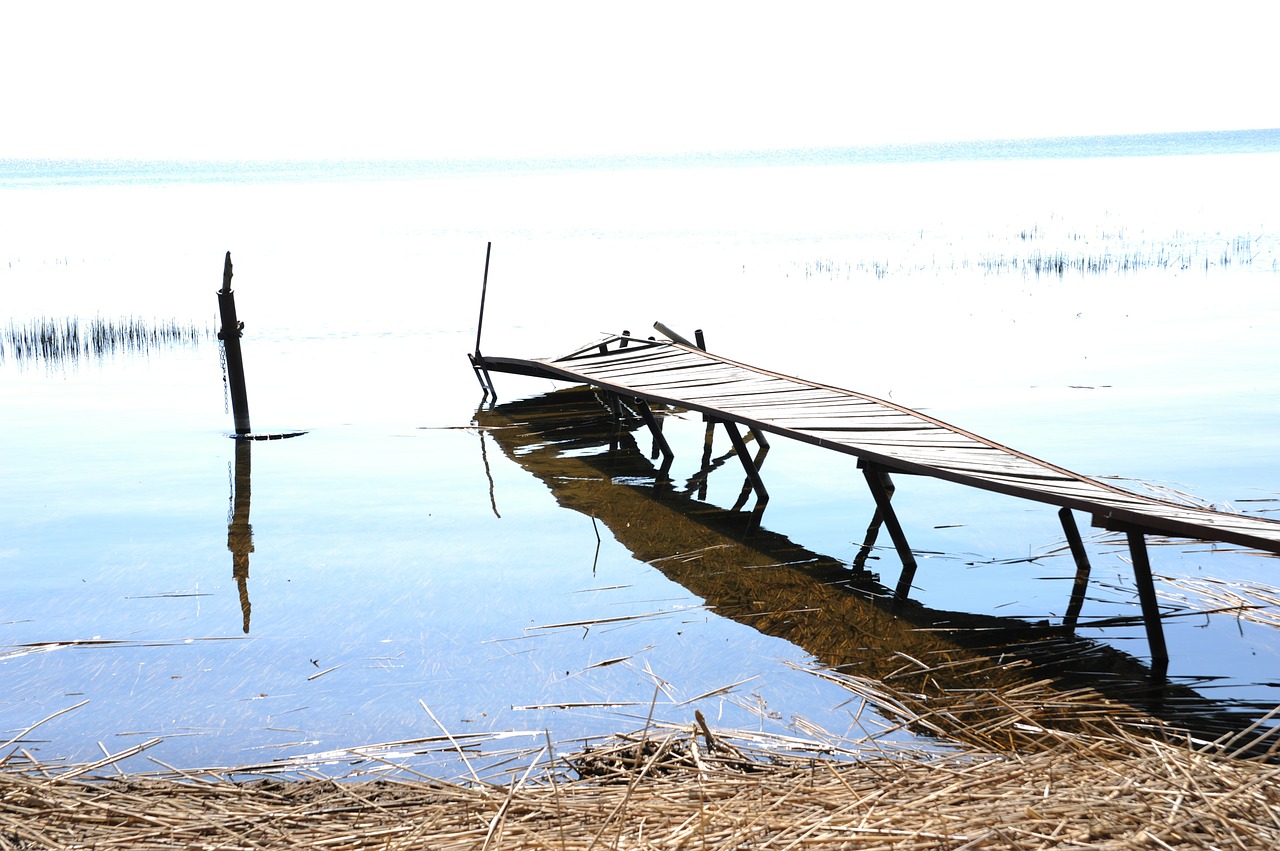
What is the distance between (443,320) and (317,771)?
20.6m

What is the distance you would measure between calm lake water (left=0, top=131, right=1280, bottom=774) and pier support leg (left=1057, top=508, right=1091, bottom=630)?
0.15 metres

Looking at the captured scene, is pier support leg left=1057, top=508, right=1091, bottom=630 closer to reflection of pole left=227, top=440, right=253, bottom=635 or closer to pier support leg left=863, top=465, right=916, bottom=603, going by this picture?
pier support leg left=863, top=465, right=916, bottom=603

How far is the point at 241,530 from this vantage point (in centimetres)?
1057

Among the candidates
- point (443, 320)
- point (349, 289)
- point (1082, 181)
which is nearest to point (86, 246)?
point (349, 289)

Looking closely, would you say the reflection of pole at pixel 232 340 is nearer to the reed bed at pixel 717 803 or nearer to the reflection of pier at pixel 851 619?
the reflection of pier at pixel 851 619

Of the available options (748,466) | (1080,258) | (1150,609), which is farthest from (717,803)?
(1080,258)

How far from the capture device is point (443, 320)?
25781 mm

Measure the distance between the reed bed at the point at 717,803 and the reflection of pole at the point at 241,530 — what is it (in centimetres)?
326

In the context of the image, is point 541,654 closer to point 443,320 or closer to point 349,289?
point 443,320

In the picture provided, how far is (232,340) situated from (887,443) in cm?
791

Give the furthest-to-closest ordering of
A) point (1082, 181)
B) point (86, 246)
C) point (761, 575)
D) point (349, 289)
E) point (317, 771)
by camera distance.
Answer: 1. point (1082, 181)
2. point (86, 246)
3. point (349, 289)
4. point (761, 575)
5. point (317, 771)

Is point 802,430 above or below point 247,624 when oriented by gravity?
above

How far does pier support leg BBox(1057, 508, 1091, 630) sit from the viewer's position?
798 cm

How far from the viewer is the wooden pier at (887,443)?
679 cm
